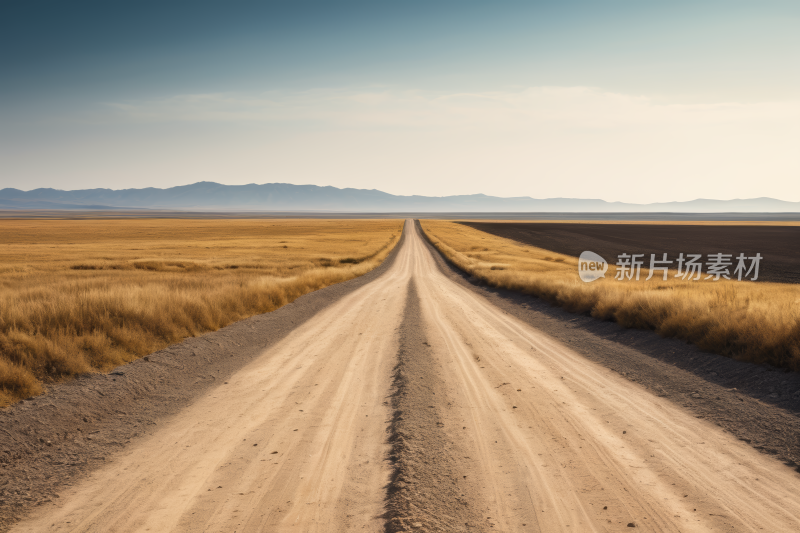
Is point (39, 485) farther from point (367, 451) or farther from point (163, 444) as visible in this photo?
point (367, 451)

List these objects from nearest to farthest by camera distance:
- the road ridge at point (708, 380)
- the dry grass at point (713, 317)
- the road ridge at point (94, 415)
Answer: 1. the road ridge at point (94, 415)
2. the road ridge at point (708, 380)
3. the dry grass at point (713, 317)

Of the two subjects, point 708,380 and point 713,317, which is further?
point 713,317

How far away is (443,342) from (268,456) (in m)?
7.17

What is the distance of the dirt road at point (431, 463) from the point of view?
432 cm

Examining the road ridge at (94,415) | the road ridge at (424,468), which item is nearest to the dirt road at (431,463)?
the road ridge at (424,468)

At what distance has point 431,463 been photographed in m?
5.33

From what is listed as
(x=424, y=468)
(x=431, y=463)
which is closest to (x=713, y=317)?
(x=431, y=463)

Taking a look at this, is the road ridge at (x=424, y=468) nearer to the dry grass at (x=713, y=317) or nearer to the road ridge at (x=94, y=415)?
the road ridge at (x=94, y=415)

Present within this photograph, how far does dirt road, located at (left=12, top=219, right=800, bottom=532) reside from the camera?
4.32 metres

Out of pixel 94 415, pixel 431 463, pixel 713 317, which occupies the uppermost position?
pixel 713 317

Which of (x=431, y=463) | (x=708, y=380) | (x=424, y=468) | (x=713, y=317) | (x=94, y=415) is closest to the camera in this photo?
(x=424, y=468)

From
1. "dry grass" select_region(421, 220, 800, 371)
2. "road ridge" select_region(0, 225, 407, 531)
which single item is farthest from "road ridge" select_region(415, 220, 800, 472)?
"road ridge" select_region(0, 225, 407, 531)

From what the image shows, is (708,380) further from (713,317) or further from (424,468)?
(424,468)

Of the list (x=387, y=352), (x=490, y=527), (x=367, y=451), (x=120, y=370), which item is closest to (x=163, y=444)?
(x=367, y=451)
